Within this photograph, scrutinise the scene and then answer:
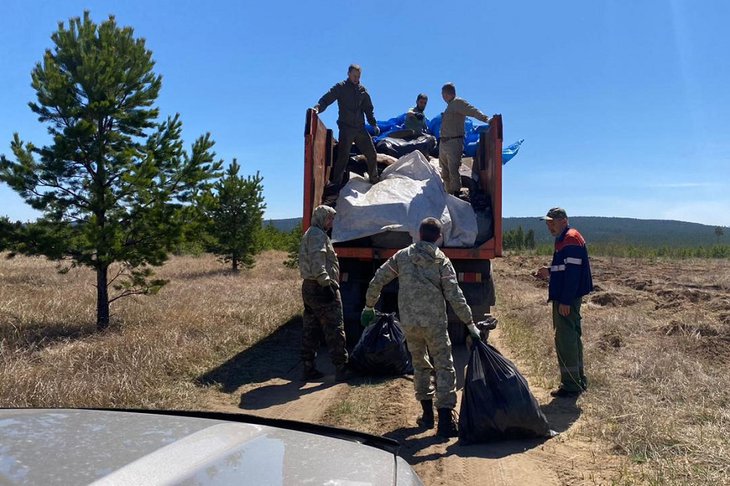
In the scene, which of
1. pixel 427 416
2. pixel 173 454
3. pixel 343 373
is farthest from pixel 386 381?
pixel 173 454

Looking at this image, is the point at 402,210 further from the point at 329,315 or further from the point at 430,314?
the point at 430,314

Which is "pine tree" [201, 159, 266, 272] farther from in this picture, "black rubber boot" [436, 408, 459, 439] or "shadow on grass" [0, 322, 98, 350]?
"black rubber boot" [436, 408, 459, 439]

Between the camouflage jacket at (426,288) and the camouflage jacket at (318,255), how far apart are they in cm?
164

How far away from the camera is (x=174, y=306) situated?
32.6ft

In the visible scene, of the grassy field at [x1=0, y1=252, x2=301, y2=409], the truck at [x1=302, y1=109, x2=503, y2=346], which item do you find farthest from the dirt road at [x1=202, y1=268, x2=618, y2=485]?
the truck at [x1=302, y1=109, x2=503, y2=346]

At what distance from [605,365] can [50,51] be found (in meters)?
8.54

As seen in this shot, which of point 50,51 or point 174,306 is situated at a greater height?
point 50,51

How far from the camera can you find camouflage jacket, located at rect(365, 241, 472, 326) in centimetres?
468

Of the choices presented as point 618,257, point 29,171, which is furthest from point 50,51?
point 618,257

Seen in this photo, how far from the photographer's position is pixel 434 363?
4746mm

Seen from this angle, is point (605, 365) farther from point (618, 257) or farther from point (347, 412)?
point (618, 257)

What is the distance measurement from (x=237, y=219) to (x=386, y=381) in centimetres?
1445

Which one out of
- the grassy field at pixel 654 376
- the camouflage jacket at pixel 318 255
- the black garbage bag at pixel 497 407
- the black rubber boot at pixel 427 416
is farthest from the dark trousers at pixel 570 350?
the camouflage jacket at pixel 318 255

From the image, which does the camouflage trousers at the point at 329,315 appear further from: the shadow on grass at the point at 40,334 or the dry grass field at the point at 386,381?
the shadow on grass at the point at 40,334
